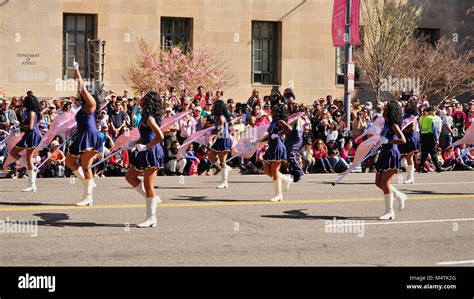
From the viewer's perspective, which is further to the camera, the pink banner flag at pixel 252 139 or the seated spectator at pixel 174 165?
the seated spectator at pixel 174 165

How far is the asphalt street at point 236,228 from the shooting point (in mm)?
11219

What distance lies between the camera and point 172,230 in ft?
43.4

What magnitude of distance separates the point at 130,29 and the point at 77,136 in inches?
927

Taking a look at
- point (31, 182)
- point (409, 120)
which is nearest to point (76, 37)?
point (31, 182)

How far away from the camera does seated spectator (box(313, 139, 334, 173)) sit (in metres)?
25.2

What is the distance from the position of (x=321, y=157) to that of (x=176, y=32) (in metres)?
16.3

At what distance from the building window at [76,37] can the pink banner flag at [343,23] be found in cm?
1298

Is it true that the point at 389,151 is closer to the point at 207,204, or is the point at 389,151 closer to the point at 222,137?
the point at 207,204

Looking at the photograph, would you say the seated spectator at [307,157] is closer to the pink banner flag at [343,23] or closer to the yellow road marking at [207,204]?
the pink banner flag at [343,23]

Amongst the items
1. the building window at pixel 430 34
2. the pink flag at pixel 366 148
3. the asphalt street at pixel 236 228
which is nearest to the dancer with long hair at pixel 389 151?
the asphalt street at pixel 236 228

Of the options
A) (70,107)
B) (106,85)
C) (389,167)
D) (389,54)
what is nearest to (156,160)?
(389,167)

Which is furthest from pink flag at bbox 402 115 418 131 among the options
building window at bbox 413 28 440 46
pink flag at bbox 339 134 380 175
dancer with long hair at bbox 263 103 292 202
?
building window at bbox 413 28 440 46
